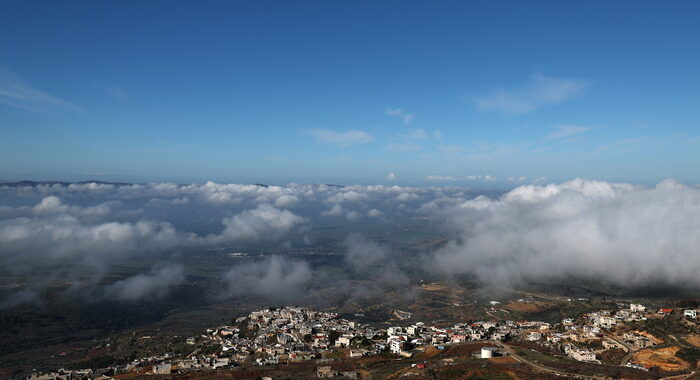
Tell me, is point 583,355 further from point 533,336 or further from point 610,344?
point 533,336

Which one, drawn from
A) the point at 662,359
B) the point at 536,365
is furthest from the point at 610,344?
the point at 536,365

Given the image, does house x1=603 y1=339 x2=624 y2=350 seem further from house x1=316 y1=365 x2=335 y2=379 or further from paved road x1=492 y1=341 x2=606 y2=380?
house x1=316 y1=365 x2=335 y2=379

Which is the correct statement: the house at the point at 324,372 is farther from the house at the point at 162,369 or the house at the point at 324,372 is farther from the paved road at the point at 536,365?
the paved road at the point at 536,365

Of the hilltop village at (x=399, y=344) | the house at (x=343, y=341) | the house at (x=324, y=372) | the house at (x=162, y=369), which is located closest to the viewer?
the house at (x=324, y=372)

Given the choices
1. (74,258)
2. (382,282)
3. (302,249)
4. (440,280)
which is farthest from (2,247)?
(440,280)

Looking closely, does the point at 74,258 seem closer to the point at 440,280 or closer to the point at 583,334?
the point at 440,280

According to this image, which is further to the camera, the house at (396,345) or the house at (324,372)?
the house at (396,345)

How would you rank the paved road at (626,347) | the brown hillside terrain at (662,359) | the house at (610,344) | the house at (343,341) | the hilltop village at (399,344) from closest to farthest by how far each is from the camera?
the brown hillside terrain at (662,359)
the paved road at (626,347)
the hilltop village at (399,344)
the house at (610,344)
the house at (343,341)

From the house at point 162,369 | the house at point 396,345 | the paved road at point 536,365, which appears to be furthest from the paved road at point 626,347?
the house at point 162,369

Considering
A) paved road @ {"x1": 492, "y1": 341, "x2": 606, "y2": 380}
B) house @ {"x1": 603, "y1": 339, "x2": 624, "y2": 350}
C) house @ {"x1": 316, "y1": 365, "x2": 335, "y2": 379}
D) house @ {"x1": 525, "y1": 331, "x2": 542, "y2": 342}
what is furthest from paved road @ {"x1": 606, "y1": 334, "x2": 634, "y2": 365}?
house @ {"x1": 316, "y1": 365, "x2": 335, "y2": 379}
